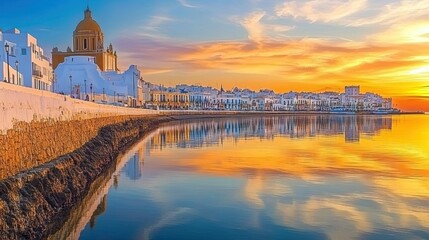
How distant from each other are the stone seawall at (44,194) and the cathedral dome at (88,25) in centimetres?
8235

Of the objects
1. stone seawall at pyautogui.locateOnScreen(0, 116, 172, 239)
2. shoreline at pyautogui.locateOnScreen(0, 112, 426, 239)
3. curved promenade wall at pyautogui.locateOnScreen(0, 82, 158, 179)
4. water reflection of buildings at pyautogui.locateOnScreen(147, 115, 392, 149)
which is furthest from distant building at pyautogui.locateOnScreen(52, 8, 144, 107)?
stone seawall at pyautogui.locateOnScreen(0, 116, 172, 239)

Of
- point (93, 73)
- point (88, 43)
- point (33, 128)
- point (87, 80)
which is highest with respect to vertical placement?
point (88, 43)

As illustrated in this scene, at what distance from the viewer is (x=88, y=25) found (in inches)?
3846

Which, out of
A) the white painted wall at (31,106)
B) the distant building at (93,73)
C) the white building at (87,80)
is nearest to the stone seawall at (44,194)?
the white painted wall at (31,106)

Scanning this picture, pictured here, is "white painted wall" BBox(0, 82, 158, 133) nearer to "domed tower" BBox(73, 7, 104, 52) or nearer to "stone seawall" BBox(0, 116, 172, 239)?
"stone seawall" BBox(0, 116, 172, 239)

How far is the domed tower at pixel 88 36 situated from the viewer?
318 ft

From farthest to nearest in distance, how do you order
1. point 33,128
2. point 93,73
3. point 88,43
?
point 88,43
point 93,73
point 33,128

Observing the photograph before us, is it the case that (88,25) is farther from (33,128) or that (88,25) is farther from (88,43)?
(33,128)

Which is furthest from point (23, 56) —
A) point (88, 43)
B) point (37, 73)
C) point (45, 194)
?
point (88, 43)

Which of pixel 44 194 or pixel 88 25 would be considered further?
pixel 88 25

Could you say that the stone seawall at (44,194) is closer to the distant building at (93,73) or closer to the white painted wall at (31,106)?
the white painted wall at (31,106)

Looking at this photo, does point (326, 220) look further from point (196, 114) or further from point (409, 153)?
point (196, 114)

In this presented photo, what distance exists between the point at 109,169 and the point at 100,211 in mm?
8252

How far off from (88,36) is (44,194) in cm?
8953
